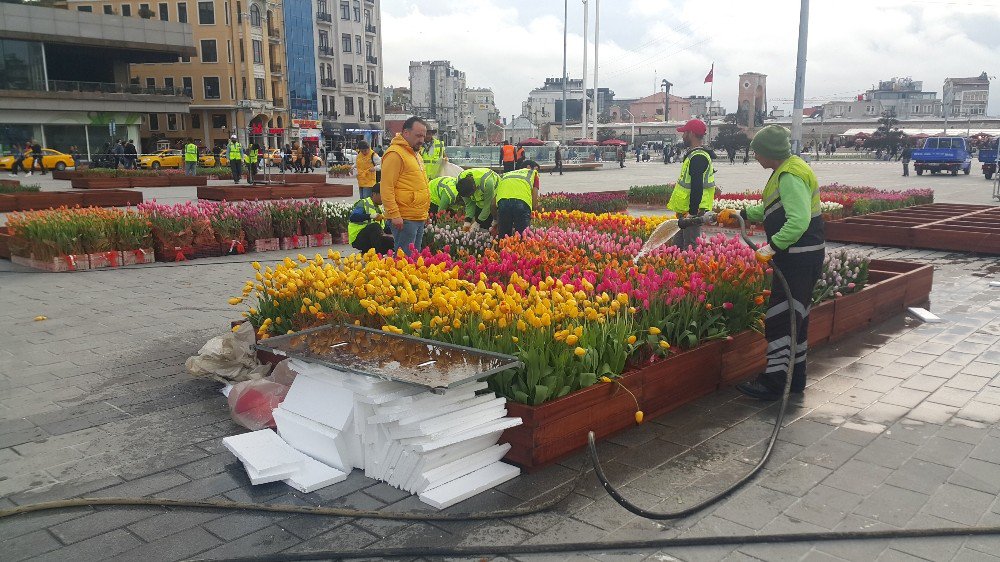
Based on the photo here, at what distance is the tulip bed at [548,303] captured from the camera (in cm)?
454

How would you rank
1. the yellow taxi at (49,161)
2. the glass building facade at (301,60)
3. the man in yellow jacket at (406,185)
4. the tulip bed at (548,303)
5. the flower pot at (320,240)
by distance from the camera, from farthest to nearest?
the glass building facade at (301,60) → the yellow taxi at (49,161) → the flower pot at (320,240) → the man in yellow jacket at (406,185) → the tulip bed at (548,303)

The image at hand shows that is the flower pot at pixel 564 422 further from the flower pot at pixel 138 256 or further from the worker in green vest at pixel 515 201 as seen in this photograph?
the flower pot at pixel 138 256

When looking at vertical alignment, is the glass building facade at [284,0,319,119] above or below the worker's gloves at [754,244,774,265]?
above

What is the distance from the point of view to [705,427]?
4.92 m

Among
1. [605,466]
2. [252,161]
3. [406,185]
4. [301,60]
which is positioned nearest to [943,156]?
[252,161]

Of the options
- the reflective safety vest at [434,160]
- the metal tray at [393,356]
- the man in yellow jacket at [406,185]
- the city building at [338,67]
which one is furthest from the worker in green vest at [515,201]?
the city building at [338,67]

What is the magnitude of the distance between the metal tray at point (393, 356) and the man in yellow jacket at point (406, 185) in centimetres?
277

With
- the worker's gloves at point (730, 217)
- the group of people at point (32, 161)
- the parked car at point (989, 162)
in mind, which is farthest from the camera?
the group of people at point (32, 161)

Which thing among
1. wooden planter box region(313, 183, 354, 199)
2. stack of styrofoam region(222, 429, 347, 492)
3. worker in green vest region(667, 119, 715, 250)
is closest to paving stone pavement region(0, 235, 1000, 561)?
stack of styrofoam region(222, 429, 347, 492)

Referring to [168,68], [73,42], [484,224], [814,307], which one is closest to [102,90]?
[73,42]

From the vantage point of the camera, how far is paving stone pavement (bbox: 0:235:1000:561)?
3508mm

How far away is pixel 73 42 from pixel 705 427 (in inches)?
2342

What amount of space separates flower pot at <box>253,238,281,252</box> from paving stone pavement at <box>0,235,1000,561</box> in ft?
20.3

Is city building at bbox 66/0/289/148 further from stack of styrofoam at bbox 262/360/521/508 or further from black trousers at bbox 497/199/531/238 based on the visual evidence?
stack of styrofoam at bbox 262/360/521/508
